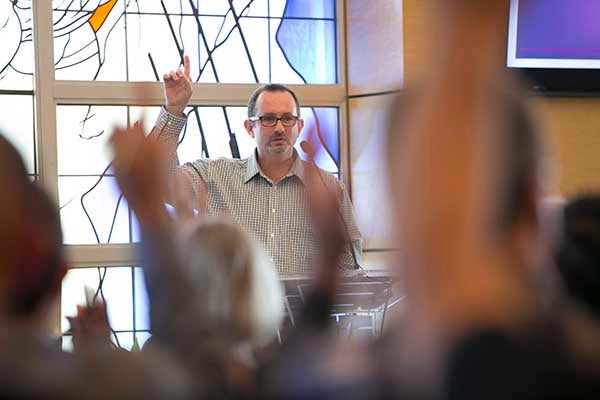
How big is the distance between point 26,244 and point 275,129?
11.5 ft

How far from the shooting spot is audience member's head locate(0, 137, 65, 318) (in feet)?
2.34

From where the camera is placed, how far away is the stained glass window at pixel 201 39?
509 cm

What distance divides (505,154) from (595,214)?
0.31 meters

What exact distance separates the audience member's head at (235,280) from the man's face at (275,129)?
11.2 ft

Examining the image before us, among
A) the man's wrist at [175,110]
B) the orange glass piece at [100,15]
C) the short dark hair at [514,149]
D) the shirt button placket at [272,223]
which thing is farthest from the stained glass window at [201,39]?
the short dark hair at [514,149]

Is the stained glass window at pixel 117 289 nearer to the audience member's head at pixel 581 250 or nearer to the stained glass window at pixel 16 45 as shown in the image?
the stained glass window at pixel 16 45

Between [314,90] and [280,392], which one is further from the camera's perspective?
[314,90]

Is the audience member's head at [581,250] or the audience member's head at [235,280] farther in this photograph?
the audience member's head at [581,250]

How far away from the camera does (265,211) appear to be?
4.22 metres

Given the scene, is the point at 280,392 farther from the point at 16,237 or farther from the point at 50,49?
the point at 50,49

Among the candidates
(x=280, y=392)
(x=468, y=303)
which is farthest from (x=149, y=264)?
(x=468, y=303)

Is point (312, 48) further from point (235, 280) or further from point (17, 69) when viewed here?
point (235, 280)

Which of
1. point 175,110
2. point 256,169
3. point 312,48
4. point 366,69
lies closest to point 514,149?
point 175,110

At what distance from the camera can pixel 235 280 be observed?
0.75 meters
